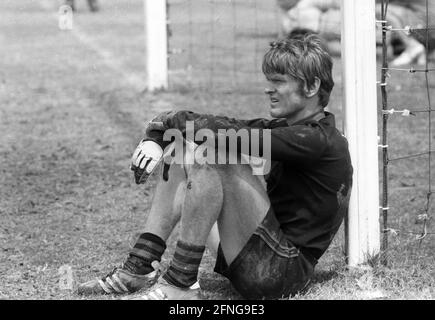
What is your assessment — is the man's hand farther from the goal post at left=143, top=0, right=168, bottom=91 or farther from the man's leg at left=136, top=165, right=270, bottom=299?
the goal post at left=143, top=0, right=168, bottom=91

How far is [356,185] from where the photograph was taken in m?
4.28

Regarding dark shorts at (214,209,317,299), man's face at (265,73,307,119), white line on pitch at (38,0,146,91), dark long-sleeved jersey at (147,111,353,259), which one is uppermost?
white line on pitch at (38,0,146,91)

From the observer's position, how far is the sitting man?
3818 millimetres

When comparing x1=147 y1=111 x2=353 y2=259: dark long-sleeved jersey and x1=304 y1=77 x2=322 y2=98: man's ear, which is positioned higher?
x1=304 y1=77 x2=322 y2=98: man's ear

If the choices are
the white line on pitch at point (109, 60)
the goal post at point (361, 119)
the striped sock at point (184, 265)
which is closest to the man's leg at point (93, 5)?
the white line on pitch at point (109, 60)

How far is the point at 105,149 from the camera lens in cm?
747

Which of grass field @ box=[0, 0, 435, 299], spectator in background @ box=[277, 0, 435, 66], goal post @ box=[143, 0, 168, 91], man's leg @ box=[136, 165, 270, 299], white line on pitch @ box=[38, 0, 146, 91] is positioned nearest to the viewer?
man's leg @ box=[136, 165, 270, 299]

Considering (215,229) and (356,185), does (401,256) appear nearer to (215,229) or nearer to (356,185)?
(356,185)

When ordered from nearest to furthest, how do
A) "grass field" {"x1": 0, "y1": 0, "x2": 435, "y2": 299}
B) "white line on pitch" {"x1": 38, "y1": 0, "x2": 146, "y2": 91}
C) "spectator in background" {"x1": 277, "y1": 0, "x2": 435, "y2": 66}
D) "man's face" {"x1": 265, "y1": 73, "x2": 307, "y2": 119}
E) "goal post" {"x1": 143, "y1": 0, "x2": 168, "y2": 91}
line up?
"man's face" {"x1": 265, "y1": 73, "x2": 307, "y2": 119} → "grass field" {"x1": 0, "y1": 0, "x2": 435, "y2": 299} → "goal post" {"x1": 143, "y1": 0, "x2": 168, "y2": 91} → "white line on pitch" {"x1": 38, "y1": 0, "x2": 146, "y2": 91} → "spectator in background" {"x1": 277, "y1": 0, "x2": 435, "y2": 66}

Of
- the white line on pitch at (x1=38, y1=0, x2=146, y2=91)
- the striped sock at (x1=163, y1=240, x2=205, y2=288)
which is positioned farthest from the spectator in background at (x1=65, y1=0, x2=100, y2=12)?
the striped sock at (x1=163, y1=240, x2=205, y2=288)

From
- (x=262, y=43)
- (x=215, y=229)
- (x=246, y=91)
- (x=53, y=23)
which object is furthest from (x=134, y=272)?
(x=53, y=23)

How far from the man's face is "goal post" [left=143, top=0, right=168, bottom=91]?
18.0 ft

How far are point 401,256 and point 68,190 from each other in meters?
2.55

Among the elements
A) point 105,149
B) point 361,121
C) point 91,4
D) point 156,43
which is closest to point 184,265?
point 361,121
